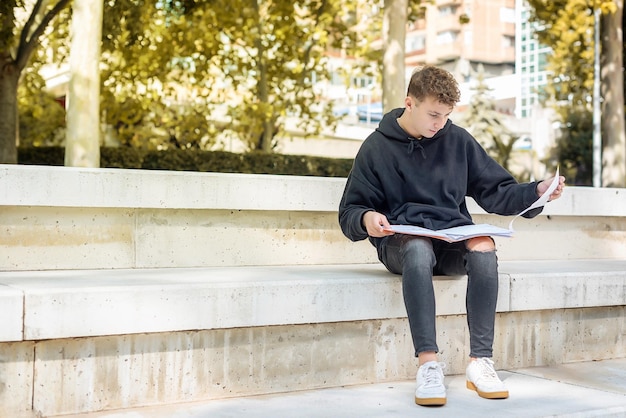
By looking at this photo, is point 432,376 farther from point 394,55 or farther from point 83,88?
point 394,55

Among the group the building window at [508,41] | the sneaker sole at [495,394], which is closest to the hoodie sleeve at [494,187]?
the sneaker sole at [495,394]

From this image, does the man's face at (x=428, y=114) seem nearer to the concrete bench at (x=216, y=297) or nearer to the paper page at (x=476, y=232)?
the paper page at (x=476, y=232)

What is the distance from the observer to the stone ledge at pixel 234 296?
366 centimetres

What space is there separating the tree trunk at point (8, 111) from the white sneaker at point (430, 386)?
10261 mm

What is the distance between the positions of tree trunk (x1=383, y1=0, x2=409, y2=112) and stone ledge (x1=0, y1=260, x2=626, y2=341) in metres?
7.61

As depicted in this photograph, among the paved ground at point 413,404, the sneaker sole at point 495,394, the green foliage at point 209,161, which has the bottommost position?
the paved ground at point 413,404

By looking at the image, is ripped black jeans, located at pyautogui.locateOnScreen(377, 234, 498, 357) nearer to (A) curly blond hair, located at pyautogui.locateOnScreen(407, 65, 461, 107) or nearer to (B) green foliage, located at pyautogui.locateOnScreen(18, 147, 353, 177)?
(A) curly blond hair, located at pyautogui.locateOnScreen(407, 65, 461, 107)

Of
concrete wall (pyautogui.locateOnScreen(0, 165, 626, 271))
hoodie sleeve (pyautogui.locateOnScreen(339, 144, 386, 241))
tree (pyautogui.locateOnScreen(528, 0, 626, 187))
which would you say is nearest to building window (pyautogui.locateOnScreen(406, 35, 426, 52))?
tree (pyautogui.locateOnScreen(528, 0, 626, 187))

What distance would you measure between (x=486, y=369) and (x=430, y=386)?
15.6 inches

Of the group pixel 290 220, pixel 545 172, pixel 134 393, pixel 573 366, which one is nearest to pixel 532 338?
pixel 573 366

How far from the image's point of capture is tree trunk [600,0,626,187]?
17.8m

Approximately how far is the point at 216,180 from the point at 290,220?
2.06ft

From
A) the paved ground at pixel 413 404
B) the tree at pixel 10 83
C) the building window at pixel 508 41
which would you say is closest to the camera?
the paved ground at pixel 413 404

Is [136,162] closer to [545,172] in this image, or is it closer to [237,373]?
[237,373]
